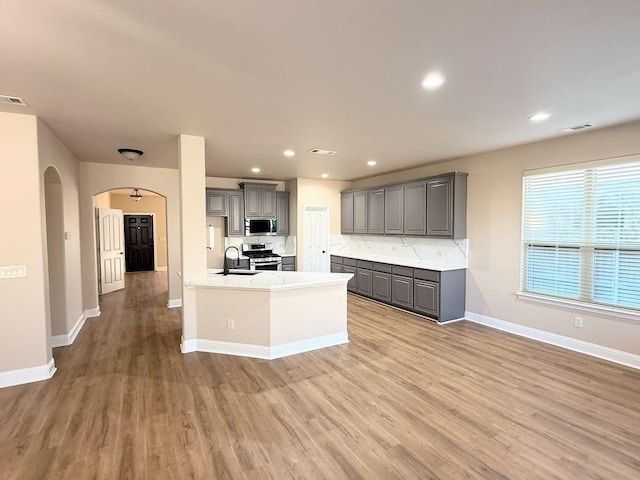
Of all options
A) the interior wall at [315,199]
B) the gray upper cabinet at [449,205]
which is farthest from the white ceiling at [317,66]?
the interior wall at [315,199]

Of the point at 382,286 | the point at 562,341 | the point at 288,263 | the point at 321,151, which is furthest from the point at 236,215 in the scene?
the point at 562,341

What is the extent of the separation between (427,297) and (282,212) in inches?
152

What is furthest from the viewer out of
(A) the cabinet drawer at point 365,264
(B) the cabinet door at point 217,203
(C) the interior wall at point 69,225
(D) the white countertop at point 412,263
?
(B) the cabinet door at point 217,203

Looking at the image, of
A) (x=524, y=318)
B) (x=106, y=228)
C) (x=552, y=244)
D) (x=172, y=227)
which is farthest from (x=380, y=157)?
(x=106, y=228)

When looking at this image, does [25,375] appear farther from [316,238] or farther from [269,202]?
[316,238]

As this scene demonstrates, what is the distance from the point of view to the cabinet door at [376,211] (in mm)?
6788

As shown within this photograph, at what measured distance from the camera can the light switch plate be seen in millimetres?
3242

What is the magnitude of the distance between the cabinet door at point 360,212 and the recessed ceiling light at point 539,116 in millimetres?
3982

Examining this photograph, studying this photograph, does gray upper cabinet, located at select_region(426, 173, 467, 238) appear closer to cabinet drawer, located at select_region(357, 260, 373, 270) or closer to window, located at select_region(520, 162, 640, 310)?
window, located at select_region(520, 162, 640, 310)

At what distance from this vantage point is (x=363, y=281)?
22.7 ft

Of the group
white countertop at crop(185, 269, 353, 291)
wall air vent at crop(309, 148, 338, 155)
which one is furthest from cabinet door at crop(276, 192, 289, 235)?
white countertop at crop(185, 269, 353, 291)

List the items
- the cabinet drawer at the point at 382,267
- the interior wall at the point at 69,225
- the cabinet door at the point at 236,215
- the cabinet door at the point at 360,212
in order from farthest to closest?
1. the cabinet door at the point at 360,212
2. the cabinet door at the point at 236,215
3. the cabinet drawer at the point at 382,267
4. the interior wall at the point at 69,225

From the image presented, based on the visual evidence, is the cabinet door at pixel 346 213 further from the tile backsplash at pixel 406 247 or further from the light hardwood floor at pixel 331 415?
the light hardwood floor at pixel 331 415

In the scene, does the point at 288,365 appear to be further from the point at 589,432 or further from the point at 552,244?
the point at 552,244
